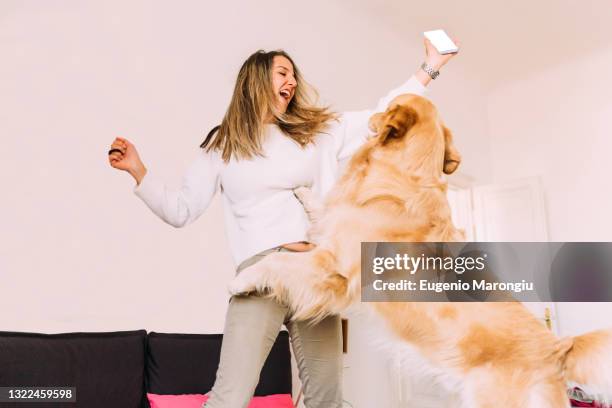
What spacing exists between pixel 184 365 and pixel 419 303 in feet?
2.76

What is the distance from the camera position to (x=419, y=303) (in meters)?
1.25

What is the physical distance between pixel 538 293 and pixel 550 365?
0.72 feet

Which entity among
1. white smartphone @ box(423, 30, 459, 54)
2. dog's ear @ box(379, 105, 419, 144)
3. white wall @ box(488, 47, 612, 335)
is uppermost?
white wall @ box(488, 47, 612, 335)

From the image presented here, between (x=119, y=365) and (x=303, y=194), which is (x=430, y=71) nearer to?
(x=303, y=194)

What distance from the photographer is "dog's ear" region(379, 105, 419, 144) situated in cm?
130

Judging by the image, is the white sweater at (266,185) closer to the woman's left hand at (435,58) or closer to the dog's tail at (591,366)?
the woman's left hand at (435,58)

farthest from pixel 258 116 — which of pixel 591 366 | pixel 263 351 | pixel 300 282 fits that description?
pixel 591 366

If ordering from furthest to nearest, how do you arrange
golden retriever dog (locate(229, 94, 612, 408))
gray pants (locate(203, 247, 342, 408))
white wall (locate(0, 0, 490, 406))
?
1. white wall (locate(0, 0, 490, 406))
2. golden retriever dog (locate(229, 94, 612, 408))
3. gray pants (locate(203, 247, 342, 408))

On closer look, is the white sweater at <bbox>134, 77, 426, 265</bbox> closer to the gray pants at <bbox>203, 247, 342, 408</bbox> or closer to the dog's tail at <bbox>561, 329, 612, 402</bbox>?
the gray pants at <bbox>203, 247, 342, 408</bbox>

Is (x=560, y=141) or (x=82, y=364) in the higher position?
(x=560, y=141)

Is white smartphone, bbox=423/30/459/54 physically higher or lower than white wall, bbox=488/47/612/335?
lower

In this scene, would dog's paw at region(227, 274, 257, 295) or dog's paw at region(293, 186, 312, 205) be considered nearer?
dog's paw at region(227, 274, 257, 295)

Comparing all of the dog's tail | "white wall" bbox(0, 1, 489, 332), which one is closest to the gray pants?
the dog's tail

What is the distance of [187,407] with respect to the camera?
61.7 inches
